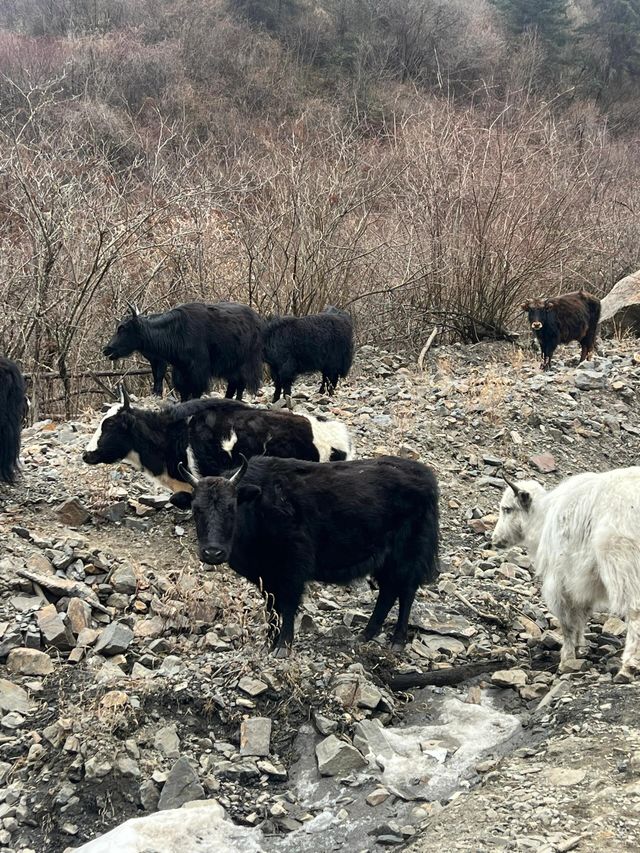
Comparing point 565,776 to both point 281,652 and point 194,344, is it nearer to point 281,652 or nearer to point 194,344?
point 281,652

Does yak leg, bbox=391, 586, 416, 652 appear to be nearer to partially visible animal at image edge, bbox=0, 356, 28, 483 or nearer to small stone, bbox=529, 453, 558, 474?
partially visible animal at image edge, bbox=0, 356, 28, 483

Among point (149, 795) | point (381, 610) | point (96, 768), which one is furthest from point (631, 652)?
point (96, 768)

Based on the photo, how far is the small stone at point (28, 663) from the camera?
5.00 metres

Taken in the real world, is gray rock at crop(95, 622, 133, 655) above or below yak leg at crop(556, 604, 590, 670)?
below

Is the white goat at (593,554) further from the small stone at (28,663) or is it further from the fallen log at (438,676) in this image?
the small stone at (28,663)

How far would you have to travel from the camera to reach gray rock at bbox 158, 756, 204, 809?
419 centimetres

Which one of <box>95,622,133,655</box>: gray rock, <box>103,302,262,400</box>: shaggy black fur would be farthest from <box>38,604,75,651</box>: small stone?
<box>103,302,262,400</box>: shaggy black fur

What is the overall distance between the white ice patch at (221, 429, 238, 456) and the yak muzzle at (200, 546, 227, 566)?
1910 mm

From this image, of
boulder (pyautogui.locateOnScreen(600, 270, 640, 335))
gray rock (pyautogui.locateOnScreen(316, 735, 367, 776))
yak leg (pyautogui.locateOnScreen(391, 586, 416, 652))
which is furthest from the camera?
boulder (pyautogui.locateOnScreen(600, 270, 640, 335))

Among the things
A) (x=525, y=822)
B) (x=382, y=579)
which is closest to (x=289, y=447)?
(x=382, y=579)

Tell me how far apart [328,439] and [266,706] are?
261 centimetres

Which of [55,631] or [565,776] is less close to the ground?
[565,776]

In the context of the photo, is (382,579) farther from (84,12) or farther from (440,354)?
(84,12)

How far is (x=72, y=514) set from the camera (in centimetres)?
680
